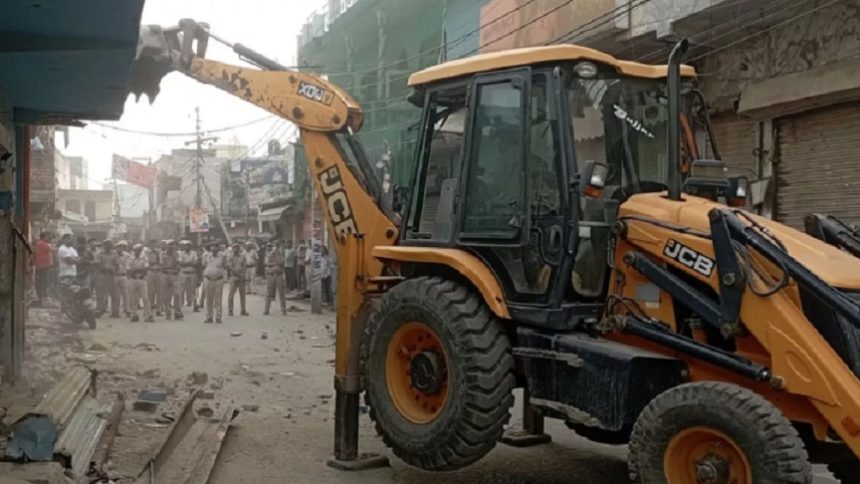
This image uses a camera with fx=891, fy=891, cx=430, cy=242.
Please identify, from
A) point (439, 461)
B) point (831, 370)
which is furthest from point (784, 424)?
point (439, 461)

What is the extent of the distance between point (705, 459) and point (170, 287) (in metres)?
17.0

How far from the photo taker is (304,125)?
24.1 feet

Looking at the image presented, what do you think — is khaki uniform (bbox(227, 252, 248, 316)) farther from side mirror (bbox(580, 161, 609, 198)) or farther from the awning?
side mirror (bbox(580, 161, 609, 198))

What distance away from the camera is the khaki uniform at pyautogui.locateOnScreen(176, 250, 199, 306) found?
68.0 feet

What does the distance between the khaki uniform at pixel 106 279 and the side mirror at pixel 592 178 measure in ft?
52.8

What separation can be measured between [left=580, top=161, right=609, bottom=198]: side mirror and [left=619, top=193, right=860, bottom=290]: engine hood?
29cm

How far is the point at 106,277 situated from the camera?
1953 cm

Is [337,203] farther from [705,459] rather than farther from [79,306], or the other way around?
[79,306]

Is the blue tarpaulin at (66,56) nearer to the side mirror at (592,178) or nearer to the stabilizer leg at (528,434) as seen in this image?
the side mirror at (592,178)

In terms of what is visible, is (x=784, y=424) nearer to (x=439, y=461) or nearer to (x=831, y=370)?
(x=831, y=370)

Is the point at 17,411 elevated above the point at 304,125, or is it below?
below

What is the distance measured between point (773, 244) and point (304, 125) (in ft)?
13.2

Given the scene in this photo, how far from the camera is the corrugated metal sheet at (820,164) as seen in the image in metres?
9.95

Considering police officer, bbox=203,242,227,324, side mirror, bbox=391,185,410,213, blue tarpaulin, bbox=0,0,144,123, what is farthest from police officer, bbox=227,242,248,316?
side mirror, bbox=391,185,410,213
